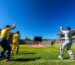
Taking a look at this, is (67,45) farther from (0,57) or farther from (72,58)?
(0,57)

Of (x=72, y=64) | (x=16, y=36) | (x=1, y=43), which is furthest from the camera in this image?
(x=16, y=36)

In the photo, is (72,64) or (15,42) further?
(15,42)

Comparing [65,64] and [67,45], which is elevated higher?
Result: [67,45]

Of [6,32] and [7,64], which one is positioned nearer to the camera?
[7,64]

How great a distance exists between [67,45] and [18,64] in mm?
4144

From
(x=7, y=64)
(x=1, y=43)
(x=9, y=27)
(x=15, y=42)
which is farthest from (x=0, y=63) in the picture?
(x=15, y=42)

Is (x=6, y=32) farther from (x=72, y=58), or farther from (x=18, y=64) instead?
(x=72, y=58)

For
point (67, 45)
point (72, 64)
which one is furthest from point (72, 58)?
point (72, 64)

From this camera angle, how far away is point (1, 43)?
49.4 feet

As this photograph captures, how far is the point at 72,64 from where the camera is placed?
549 inches

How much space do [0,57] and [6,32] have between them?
1779 mm

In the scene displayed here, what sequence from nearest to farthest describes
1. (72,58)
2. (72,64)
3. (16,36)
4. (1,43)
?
(72,64) < (1,43) < (72,58) < (16,36)

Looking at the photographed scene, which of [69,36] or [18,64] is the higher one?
[69,36]

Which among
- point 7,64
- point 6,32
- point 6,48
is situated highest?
point 6,32
